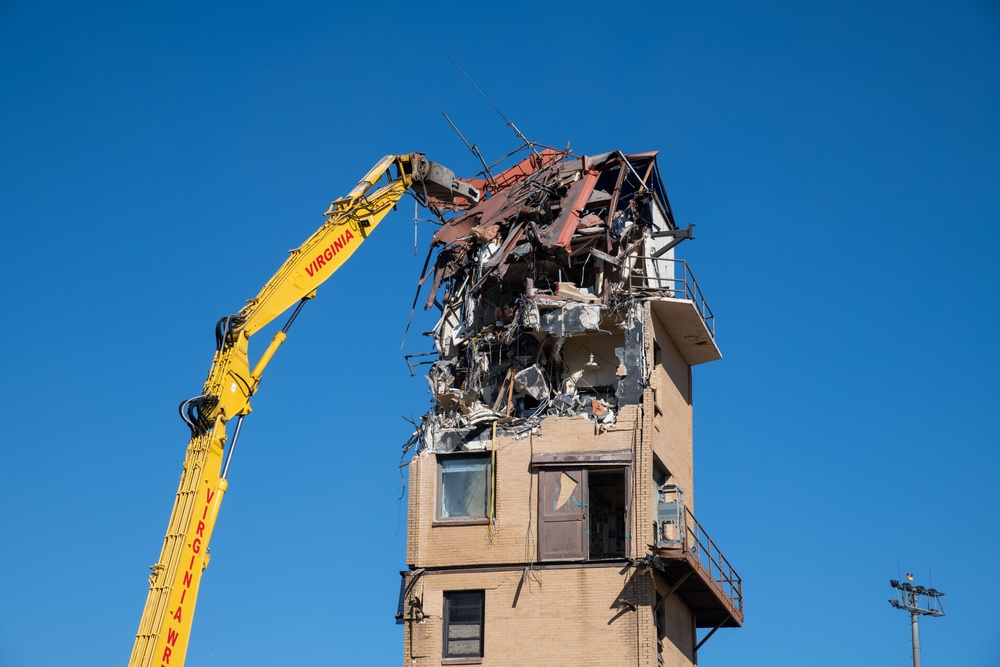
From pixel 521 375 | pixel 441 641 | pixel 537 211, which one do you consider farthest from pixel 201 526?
pixel 537 211

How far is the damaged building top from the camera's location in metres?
41.0

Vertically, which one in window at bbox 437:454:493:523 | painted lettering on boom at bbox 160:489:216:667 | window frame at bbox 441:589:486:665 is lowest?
painted lettering on boom at bbox 160:489:216:667

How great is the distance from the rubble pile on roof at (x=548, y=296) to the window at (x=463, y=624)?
4250mm

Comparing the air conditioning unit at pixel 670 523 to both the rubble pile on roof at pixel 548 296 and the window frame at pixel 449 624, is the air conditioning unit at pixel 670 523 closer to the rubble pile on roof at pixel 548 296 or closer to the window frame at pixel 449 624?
the rubble pile on roof at pixel 548 296

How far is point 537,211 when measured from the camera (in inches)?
1788

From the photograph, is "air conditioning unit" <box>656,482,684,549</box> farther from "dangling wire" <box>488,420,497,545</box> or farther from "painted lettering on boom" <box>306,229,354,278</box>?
"painted lettering on boom" <box>306,229,354,278</box>

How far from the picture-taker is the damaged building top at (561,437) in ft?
135

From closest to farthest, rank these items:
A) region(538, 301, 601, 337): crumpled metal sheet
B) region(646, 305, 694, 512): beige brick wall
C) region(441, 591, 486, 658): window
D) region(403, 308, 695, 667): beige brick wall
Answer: region(403, 308, 695, 667): beige brick wall, region(441, 591, 486, 658): window, region(538, 301, 601, 337): crumpled metal sheet, region(646, 305, 694, 512): beige brick wall

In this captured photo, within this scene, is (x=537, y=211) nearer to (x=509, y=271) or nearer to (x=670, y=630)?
(x=509, y=271)

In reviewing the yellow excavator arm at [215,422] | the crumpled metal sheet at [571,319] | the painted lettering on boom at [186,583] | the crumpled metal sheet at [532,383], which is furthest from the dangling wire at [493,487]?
the painted lettering on boom at [186,583]

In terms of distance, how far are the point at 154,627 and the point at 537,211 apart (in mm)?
19420

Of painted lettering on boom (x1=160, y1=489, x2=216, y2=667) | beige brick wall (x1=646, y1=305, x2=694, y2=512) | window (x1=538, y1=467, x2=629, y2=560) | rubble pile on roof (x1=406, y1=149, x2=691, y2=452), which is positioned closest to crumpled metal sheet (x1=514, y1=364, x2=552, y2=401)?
rubble pile on roof (x1=406, y1=149, x2=691, y2=452)

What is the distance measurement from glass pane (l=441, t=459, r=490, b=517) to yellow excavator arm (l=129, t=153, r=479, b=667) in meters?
7.56

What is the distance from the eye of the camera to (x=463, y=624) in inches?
1636
